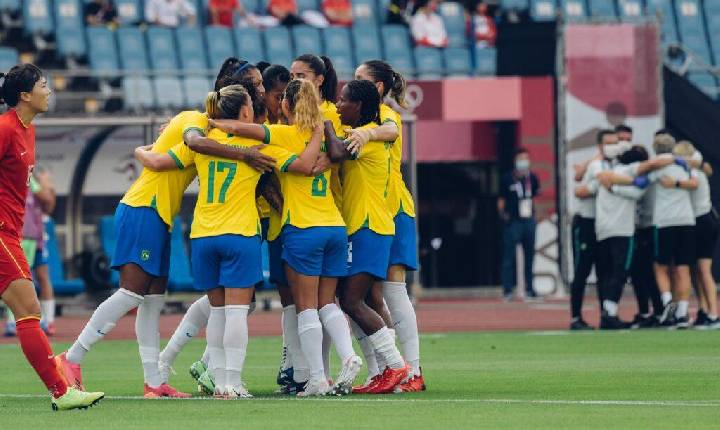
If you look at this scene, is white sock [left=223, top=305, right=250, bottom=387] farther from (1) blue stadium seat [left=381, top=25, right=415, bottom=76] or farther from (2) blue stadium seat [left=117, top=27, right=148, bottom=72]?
(1) blue stadium seat [left=381, top=25, right=415, bottom=76]

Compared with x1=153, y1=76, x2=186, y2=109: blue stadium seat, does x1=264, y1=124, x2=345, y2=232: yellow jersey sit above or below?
below

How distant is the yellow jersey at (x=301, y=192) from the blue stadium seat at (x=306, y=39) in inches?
778

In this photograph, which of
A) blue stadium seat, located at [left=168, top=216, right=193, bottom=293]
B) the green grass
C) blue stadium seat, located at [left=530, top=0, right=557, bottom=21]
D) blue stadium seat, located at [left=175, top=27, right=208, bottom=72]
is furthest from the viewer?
blue stadium seat, located at [left=530, top=0, right=557, bottom=21]

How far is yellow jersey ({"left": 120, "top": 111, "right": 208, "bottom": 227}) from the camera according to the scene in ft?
35.0

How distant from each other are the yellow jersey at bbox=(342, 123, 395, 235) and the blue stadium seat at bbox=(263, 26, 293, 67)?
1895 cm

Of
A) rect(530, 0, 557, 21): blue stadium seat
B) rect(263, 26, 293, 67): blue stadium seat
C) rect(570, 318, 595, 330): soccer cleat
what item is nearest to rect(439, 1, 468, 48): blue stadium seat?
rect(530, 0, 557, 21): blue stadium seat

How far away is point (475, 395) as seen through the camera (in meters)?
10.4

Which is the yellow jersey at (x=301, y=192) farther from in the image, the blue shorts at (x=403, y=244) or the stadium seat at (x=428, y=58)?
the stadium seat at (x=428, y=58)

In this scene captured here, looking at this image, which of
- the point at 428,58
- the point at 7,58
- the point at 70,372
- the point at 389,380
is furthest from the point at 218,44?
the point at 70,372

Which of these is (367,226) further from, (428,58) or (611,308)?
(428,58)

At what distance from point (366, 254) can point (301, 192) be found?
0.61 meters

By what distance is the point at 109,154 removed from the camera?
77.7 ft

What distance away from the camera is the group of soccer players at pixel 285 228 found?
1027 cm

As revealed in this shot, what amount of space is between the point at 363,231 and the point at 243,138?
3.26 ft
